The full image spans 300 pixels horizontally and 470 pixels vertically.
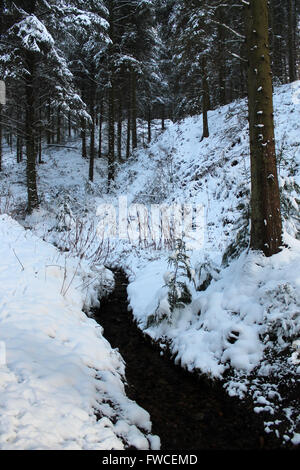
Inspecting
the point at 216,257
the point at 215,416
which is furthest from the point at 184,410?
the point at 216,257

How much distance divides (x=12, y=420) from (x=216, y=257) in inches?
201

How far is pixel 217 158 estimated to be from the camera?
12680 millimetres

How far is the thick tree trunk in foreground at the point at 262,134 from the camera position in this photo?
415 centimetres

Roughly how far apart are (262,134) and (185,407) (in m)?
3.63

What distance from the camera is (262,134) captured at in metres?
4.18

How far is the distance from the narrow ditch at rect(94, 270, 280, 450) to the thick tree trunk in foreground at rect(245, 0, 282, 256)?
6.69 feet

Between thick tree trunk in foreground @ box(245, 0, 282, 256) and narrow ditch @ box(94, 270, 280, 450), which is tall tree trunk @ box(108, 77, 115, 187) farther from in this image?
narrow ditch @ box(94, 270, 280, 450)

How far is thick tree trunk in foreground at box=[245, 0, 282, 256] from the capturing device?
4.15 metres

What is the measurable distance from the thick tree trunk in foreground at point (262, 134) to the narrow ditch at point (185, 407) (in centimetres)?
204

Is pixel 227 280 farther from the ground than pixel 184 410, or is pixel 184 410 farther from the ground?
Answer: pixel 227 280

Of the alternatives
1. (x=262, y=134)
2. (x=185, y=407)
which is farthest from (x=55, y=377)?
(x=262, y=134)

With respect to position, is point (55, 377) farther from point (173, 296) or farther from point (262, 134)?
point (262, 134)

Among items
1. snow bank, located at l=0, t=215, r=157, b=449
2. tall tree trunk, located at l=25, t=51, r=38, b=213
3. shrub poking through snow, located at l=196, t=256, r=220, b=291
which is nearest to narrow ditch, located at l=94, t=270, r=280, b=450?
snow bank, located at l=0, t=215, r=157, b=449

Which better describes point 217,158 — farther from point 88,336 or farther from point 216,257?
point 88,336
